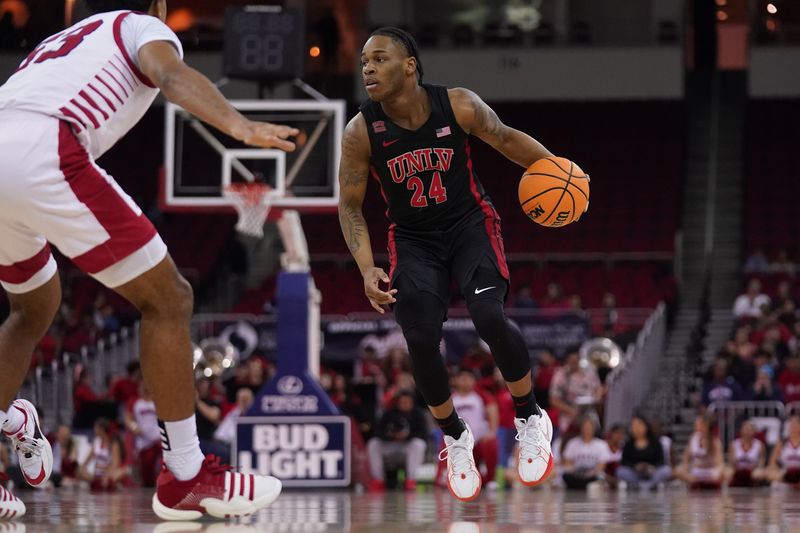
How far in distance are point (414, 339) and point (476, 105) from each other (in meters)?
1.13

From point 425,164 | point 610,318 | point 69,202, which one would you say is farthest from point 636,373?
point 69,202

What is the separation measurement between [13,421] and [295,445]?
300 inches

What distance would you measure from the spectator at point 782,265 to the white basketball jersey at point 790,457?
794 cm

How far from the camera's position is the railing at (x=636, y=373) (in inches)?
595

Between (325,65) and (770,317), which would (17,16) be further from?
(770,317)

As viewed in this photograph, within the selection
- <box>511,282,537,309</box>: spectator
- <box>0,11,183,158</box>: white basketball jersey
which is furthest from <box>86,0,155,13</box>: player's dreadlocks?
<box>511,282,537,309</box>: spectator

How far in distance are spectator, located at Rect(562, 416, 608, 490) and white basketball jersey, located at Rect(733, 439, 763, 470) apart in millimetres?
1350

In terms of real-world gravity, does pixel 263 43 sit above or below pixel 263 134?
above

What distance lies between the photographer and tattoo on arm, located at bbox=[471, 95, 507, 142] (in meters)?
5.96

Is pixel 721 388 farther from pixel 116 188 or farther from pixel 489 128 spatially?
pixel 116 188

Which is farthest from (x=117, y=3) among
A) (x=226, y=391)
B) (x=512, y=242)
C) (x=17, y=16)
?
(x=17, y=16)

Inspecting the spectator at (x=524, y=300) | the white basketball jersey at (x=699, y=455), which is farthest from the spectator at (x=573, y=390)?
the spectator at (x=524, y=300)

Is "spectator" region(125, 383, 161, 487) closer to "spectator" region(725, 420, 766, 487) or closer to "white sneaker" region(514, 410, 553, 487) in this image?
"spectator" region(725, 420, 766, 487)

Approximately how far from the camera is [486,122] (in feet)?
19.6
